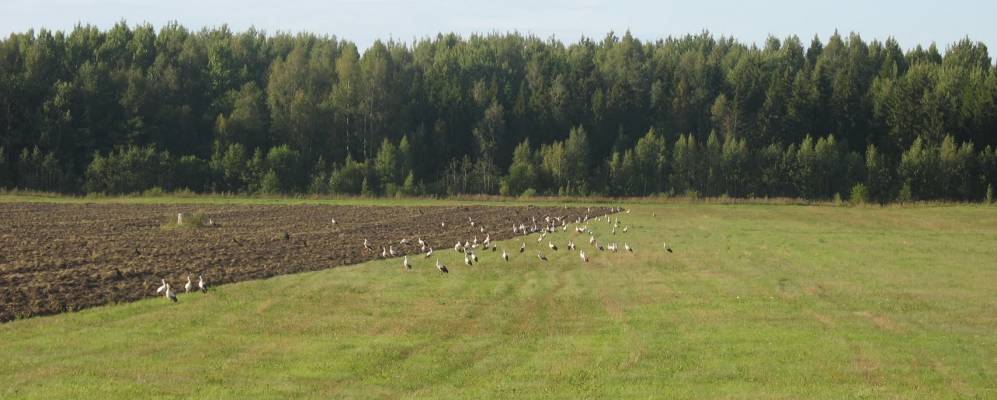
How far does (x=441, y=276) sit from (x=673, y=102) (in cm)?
11718

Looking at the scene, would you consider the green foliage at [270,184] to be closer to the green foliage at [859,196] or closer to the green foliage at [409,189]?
the green foliage at [409,189]

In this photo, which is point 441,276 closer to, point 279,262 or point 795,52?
point 279,262

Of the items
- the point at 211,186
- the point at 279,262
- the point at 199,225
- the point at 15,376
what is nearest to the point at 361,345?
the point at 15,376

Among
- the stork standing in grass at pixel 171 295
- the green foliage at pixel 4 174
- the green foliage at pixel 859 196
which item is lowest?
the stork standing in grass at pixel 171 295

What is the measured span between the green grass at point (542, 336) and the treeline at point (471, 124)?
257ft

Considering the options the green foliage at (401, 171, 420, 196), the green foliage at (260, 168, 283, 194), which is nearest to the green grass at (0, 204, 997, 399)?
the green foliage at (401, 171, 420, 196)

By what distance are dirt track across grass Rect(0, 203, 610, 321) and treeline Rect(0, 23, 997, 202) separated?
37616mm

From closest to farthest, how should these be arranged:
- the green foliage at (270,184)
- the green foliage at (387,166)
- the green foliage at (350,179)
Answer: the green foliage at (270,184)
the green foliage at (350,179)
the green foliage at (387,166)

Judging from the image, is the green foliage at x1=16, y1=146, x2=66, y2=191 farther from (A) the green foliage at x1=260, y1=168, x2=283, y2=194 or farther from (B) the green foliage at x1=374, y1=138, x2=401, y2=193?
(B) the green foliage at x1=374, y1=138, x2=401, y2=193

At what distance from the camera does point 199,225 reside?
57.0 meters

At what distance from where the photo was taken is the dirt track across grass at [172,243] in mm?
28562

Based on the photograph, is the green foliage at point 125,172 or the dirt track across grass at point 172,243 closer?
the dirt track across grass at point 172,243

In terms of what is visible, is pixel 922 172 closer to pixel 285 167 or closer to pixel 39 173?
pixel 285 167

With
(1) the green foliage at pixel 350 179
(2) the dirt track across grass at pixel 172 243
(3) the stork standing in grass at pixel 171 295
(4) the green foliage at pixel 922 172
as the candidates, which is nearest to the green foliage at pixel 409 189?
(1) the green foliage at pixel 350 179
